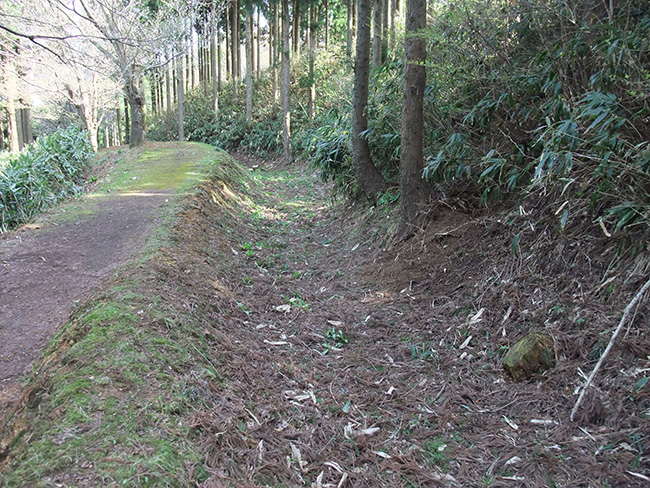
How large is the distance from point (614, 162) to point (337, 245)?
4.57 m

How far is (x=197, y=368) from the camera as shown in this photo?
3311 millimetres

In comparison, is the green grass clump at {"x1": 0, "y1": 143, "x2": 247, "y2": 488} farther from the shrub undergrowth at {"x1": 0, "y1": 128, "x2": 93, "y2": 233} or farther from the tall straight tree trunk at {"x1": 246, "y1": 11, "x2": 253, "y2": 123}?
the tall straight tree trunk at {"x1": 246, "y1": 11, "x2": 253, "y2": 123}

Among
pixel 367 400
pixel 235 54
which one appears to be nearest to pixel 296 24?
pixel 235 54

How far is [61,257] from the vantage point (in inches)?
215

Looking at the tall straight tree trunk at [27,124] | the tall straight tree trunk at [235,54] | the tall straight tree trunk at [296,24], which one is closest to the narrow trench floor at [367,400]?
the tall straight tree trunk at [296,24]

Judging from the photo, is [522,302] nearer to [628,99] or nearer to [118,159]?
[628,99]

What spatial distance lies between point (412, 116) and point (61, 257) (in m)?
4.80

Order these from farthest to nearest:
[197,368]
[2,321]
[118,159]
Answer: [118,159], [2,321], [197,368]

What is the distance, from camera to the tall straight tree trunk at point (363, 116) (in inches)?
286

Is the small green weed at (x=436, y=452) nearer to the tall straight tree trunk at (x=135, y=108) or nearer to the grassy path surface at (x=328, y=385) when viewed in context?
the grassy path surface at (x=328, y=385)

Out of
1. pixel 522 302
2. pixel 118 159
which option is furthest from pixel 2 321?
pixel 118 159

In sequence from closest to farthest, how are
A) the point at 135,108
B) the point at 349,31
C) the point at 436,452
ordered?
the point at 436,452
the point at 135,108
the point at 349,31

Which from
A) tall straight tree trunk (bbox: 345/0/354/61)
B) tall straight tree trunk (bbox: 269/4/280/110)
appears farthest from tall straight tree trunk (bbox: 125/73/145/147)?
tall straight tree trunk (bbox: 269/4/280/110)

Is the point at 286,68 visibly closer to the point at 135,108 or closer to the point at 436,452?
the point at 135,108
